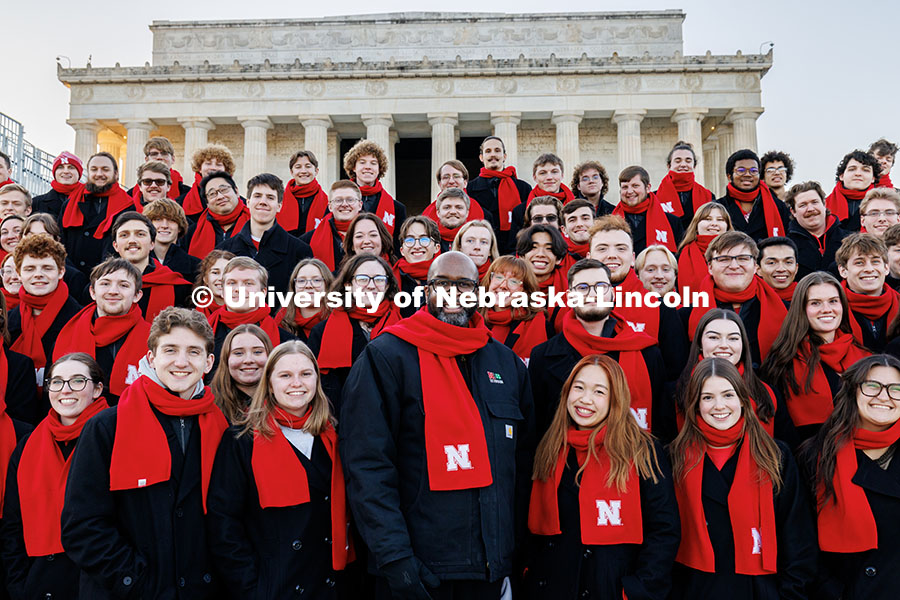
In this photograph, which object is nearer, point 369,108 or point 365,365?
point 365,365

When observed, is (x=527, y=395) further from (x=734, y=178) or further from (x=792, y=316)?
(x=734, y=178)

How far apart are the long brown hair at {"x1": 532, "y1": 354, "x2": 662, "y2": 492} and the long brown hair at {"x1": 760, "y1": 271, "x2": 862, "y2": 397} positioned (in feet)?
4.87

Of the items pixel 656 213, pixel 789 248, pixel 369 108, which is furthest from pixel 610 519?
pixel 369 108

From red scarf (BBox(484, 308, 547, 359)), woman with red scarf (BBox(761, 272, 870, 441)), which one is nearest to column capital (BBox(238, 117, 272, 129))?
red scarf (BBox(484, 308, 547, 359))

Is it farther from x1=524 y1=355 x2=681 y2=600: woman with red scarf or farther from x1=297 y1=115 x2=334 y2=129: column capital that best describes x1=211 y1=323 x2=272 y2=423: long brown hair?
x1=297 y1=115 x2=334 y2=129: column capital

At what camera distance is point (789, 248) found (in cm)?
577

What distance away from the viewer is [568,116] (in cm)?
3189

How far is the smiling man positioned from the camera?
3.54 m

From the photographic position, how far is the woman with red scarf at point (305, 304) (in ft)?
18.7

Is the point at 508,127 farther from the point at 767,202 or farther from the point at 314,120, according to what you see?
the point at 767,202

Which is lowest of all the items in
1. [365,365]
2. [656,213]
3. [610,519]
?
[610,519]

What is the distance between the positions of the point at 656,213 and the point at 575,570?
17.3 ft

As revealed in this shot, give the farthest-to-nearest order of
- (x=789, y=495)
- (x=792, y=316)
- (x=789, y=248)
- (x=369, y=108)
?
(x=369, y=108) → (x=789, y=248) → (x=792, y=316) → (x=789, y=495)

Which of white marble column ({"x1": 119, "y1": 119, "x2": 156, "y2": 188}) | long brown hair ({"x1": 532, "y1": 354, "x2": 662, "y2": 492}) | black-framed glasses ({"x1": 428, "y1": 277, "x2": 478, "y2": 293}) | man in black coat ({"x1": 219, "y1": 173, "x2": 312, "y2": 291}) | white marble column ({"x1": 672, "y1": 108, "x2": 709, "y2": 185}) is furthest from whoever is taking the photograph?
white marble column ({"x1": 672, "y1": 108, "x2": 709, "y2": 185})
